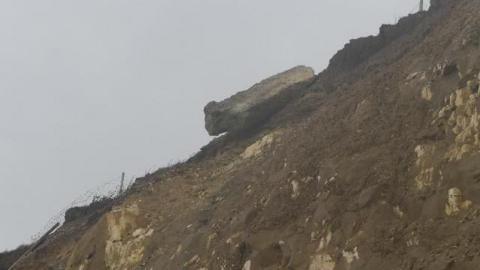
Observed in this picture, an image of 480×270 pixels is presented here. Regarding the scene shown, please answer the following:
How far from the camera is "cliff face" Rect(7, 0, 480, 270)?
Answer: 1027 cm

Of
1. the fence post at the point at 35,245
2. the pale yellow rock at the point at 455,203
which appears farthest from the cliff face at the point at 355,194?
the fence post at the point at 35,245

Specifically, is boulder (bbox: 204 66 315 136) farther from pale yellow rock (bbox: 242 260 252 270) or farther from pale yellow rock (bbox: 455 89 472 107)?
pale yellow rock (bbox: 455 89 472 107)

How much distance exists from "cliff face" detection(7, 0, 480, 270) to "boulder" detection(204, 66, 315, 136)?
3522 millimetres

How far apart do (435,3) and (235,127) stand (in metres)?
9.01

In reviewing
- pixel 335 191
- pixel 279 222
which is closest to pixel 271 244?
pixel 279 222

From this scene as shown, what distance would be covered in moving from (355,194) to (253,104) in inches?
540

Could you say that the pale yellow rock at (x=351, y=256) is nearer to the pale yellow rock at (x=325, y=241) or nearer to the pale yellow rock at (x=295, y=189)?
the pale yellow rock at (x=325, y=241)

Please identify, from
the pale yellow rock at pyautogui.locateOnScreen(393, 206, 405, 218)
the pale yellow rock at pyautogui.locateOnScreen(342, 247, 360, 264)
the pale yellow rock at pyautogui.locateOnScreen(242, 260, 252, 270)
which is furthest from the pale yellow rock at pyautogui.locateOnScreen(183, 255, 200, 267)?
the pale yellow rock at pyautogui.locateOnScreen(393, 206, 405, 218)

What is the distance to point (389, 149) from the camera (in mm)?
12484

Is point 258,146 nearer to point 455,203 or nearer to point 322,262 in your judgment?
point 322,262

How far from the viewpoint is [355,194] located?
12109mm

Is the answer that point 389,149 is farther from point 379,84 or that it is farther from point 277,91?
point 277,91

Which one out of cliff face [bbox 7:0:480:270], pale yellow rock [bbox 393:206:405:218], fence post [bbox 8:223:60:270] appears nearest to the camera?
cliff face [bbox 7:0:480:270]

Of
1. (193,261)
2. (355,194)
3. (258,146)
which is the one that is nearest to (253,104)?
(258,146)
